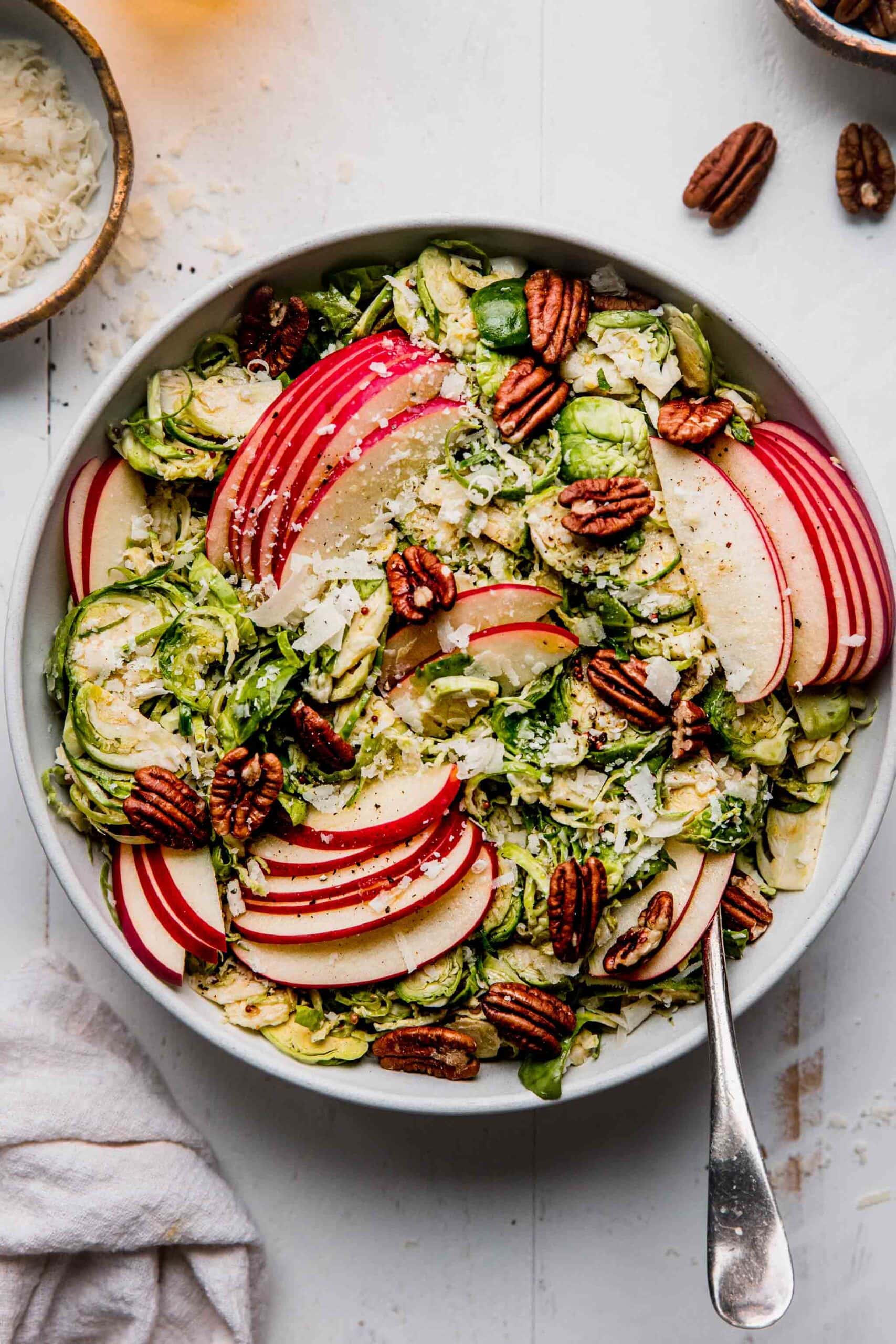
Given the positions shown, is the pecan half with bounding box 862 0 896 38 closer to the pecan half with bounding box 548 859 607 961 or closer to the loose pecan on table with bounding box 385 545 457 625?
the loose pecan on table with bounding box 385 545 457 625

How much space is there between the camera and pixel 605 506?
83.6 inches

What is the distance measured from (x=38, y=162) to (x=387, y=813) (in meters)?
1.61

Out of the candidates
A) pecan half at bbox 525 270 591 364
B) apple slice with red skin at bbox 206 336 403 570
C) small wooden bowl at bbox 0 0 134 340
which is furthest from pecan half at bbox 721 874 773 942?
small wooden bowl at bbox 0 0 134 340

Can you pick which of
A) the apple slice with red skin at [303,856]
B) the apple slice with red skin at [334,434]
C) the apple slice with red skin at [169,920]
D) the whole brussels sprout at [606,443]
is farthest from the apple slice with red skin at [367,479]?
the apple slice with red skin at [169,920]

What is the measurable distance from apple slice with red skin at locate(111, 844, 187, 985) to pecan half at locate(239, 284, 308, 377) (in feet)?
3.34

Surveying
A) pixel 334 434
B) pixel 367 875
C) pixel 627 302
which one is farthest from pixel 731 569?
pixel 367 875

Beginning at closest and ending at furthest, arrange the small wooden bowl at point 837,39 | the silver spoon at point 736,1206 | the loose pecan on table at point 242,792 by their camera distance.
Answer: the silver spoon at point 736,1206, the loose pecan on table at point 242,792, the small wooden bowl at point 837,39

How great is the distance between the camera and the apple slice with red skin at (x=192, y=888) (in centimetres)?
217

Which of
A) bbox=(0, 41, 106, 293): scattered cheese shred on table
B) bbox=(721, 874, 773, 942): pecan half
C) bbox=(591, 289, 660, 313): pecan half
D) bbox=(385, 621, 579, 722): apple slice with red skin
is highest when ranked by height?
bbox=(0, 41, 106, 293): scattered cheese shred on table

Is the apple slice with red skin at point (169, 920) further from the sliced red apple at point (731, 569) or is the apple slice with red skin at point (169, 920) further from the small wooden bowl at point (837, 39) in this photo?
the small wooden bowl at point (837, 39)

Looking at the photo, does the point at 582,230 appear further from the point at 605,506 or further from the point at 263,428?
the point at 263,428

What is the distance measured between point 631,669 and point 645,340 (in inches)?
25.3

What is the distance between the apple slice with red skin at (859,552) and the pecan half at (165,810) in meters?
1.27

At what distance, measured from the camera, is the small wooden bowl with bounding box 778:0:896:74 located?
2258 millimetres
